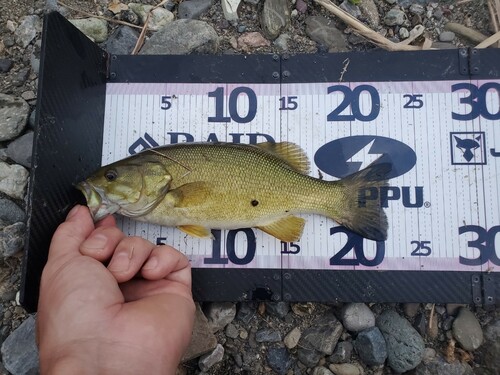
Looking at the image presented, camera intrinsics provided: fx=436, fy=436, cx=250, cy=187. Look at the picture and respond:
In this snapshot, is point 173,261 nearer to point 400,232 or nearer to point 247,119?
point 247,119

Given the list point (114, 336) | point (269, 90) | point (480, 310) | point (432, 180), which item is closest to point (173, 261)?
point (114, 336)

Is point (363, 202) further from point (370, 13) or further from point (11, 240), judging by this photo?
point (11, 240)

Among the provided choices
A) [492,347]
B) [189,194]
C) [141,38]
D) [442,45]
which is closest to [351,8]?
[442,45]

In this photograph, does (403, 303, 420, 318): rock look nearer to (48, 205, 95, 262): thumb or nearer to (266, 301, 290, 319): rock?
(266, 301, 290, 319): rock

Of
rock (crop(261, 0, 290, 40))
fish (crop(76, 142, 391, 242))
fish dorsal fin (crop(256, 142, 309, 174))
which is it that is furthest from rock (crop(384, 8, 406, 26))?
fish dorsal fin (crop(256, 142, 309, 174))

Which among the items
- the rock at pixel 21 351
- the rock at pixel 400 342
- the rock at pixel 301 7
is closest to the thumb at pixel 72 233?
the rock at pixel 21 351

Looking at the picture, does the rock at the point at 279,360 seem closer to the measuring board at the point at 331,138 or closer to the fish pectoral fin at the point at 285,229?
the measuring board at the point at 331,138
